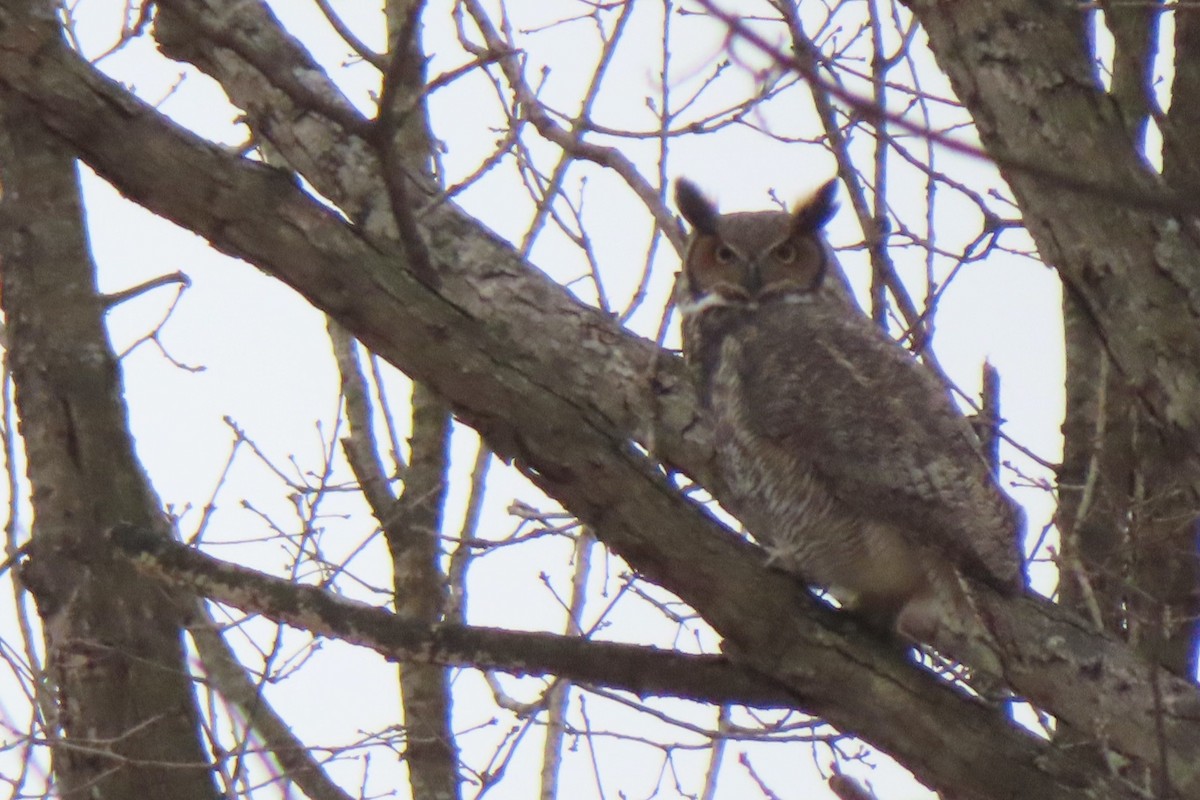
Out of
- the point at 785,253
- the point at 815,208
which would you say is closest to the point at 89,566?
the point at 785,253

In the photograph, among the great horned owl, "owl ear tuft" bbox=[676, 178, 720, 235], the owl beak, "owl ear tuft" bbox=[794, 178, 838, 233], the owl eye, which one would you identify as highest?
"owl ear tuft" bbox=[676, 178, 720, 235]

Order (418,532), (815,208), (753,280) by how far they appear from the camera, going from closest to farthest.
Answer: (753,280)
(815,208)
(418,532)

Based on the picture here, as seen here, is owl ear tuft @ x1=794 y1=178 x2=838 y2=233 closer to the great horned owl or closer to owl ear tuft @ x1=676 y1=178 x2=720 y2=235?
owl ear tuft @ x1=676 y1=178 x2=720 y2=235

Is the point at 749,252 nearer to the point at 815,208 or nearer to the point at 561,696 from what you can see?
the point at 815,208

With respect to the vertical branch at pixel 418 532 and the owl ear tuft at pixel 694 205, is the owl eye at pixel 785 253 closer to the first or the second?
the owl ear tuft at pixel 694 205

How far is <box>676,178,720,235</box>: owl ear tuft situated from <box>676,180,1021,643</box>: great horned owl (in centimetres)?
43

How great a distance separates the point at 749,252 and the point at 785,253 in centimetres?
9

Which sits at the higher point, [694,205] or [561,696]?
[694,205]

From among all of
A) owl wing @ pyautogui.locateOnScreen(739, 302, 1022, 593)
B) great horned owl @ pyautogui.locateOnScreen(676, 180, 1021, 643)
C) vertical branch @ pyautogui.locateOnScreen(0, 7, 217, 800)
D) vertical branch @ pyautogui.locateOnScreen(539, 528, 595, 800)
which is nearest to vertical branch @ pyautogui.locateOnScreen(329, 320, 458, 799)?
vertical branch @ pyautogui.locateOnScreen(539, 528, 595, 800)

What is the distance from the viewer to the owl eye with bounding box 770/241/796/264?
3.91 m

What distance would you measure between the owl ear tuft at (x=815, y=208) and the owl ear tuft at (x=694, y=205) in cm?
21

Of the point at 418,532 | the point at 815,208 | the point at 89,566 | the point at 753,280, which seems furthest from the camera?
the point at 418,532

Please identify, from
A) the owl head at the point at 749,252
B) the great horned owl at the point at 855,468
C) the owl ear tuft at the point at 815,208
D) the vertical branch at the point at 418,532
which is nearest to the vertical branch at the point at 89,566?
the vertical branch at the point at 418,532

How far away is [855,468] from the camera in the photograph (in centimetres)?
317
